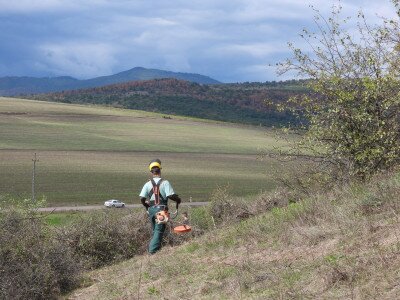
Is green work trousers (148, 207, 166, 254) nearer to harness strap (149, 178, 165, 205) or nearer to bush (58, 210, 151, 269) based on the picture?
harness strap (149, 178, 165, 205)

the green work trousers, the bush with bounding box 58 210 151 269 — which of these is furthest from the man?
the bush with bounding box 58 210 151 269

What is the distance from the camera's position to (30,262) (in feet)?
40.0

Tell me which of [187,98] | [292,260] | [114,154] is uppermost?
[187,98]

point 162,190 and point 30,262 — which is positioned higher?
point 162,190

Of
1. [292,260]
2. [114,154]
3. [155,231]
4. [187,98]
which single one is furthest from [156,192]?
[187,98]

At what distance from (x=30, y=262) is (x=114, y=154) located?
204ft

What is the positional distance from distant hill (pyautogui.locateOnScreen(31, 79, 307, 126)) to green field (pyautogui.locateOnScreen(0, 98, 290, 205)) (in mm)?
33735

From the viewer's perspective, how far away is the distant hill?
496 feet

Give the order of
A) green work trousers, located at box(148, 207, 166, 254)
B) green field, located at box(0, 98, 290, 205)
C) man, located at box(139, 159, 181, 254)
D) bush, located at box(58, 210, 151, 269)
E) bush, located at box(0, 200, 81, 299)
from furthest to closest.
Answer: green field, located at box(0, 98, 290, 205) < bush, located at box(58, 210, 151, 269) < green work trousers, located at box(148, 207, 166, 254) < man, located at box(139, 159, 181, 254) < bush, located at box(0, 200, 81, 299)

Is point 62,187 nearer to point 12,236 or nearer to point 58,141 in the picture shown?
point 58,141

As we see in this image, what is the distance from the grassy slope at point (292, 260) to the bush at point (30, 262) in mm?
722

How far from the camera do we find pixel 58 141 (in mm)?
79500

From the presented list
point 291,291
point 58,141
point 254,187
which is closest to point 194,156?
point 58,141

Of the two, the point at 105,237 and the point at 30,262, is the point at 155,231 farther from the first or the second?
the point at 105,237
